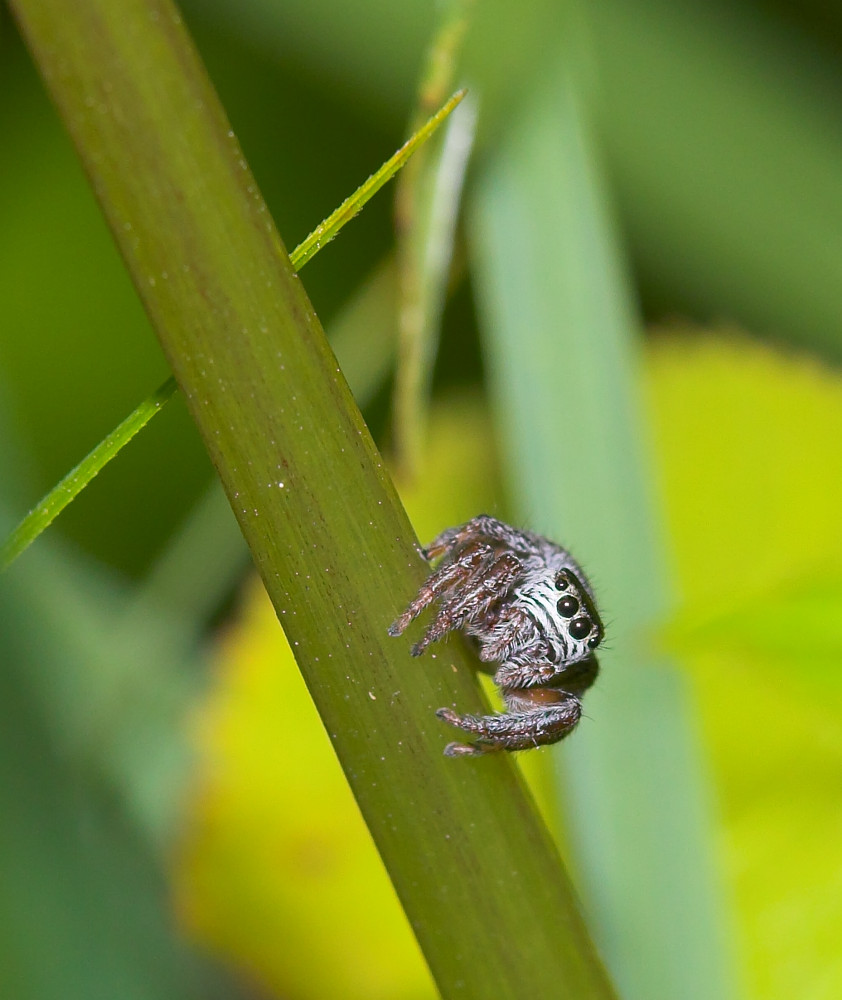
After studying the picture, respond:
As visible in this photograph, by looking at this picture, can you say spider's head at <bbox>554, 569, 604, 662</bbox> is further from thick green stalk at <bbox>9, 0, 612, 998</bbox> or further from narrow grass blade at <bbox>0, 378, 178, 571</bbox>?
narrow grass blade at <bbox>0, 378, 178, 571</bbox>

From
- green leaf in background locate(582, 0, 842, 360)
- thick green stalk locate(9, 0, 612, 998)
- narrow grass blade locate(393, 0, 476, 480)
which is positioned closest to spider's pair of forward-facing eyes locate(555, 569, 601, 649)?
thick green stalk locate(9, 0, 612, 998)

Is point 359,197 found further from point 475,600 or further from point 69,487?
point 475,600

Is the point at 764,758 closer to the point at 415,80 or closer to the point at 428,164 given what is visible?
the point at 428,164

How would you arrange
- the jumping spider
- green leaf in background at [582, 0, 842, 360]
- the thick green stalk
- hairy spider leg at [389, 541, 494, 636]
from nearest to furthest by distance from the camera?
the thick green stalk → hairy spider leg at [389, 541, 494, 636] → the jumping spider → green leaf in background at [582, 0, 842, 360]

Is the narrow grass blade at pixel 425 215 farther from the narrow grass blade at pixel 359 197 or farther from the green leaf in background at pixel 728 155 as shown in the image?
the narrow grass blade at pixel 359 197

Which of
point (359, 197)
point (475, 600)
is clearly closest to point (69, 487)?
point (359, 197)

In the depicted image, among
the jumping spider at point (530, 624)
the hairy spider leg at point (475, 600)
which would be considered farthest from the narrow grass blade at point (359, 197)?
the jumping spider at point (530, 624)

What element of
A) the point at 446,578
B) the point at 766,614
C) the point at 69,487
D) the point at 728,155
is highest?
the point at 728,155
